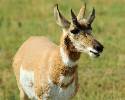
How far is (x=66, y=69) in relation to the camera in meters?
8.66

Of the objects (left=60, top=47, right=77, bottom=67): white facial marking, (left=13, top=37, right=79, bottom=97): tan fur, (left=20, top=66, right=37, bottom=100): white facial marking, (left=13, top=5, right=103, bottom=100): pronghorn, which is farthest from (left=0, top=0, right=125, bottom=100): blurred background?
(left=60, top=47, right=77, bottom=67): white facial marking

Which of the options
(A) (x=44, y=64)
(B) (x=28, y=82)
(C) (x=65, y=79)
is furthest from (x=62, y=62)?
(B) (x=28, y=82)

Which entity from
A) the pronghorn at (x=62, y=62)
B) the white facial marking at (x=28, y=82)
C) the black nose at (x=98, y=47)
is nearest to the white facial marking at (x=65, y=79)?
the pronghorn at (x=62, y=62)

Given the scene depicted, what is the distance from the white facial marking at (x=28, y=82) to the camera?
30.1 ft

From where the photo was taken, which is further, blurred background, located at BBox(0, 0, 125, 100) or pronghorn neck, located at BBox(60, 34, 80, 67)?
blurred background, located at BBox(0, 0, 125, 100)

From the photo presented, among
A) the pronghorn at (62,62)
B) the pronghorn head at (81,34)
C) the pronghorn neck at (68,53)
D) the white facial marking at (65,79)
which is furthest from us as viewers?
the white facial marking at (65,79)

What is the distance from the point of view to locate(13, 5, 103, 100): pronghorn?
8336mm

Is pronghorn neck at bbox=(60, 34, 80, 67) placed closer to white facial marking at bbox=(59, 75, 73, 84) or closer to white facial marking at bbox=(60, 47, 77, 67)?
white facial marking at bbox=(60, 47, 77, 67)

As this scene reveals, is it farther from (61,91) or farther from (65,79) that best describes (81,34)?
(61,91)

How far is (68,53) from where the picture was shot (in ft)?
28.0

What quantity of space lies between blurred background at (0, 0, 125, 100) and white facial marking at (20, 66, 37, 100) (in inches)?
55.4

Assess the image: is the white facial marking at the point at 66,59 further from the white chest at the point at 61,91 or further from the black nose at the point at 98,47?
the black nose at the point at 98,47

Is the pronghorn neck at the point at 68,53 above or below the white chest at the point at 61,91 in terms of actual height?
above

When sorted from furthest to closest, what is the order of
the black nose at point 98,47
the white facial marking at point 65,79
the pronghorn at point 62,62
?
the white facial marking at point 65,79 → the pronghorn at point 62,62 → the black nose at point 98,47
